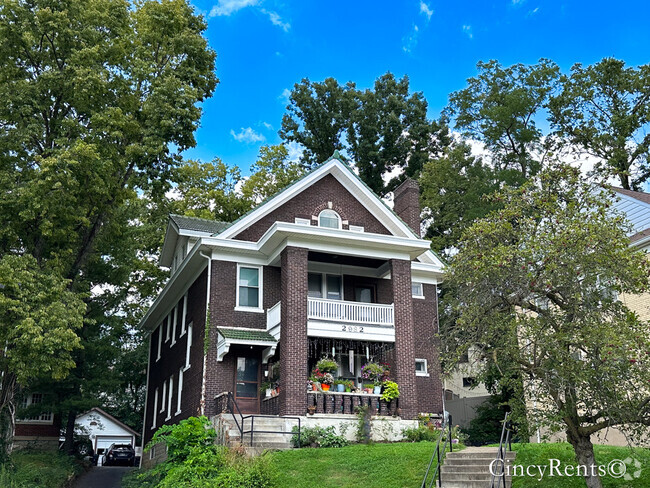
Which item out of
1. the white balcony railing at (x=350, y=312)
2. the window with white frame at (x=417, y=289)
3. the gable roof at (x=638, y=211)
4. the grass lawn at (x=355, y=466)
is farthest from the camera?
the window with white frame at (x=417, y=289)

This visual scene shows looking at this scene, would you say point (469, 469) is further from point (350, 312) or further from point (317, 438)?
point (350, 312)

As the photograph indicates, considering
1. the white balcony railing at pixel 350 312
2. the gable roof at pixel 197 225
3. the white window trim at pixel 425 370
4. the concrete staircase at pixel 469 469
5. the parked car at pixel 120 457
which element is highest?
the gable roof at pixel 197 225

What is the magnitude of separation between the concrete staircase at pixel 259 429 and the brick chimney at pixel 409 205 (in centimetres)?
1078

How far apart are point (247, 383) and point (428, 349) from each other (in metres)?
7.49

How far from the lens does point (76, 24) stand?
78.4 feet

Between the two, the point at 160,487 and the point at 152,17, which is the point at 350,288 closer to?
the point at 160,487

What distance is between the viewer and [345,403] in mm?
20375

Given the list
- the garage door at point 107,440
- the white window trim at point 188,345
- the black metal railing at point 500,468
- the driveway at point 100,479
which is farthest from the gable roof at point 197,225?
the garage door at point 107,440

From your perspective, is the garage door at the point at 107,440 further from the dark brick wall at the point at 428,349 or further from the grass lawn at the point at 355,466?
the grass lawn at the point at 355,466

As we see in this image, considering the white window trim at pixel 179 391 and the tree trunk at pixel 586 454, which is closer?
the tree trunk at pixel 586 454

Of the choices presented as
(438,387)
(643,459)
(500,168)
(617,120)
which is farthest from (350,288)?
(617,120)

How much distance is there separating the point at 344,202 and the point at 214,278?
5684 millimetres

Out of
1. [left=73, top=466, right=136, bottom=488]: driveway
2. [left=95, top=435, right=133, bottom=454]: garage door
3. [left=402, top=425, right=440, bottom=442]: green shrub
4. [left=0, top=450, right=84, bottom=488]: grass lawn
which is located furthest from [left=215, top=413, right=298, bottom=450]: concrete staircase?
[left=95, top=435, right=133, bottom=454]: garage door

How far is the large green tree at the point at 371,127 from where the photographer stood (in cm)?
4528
